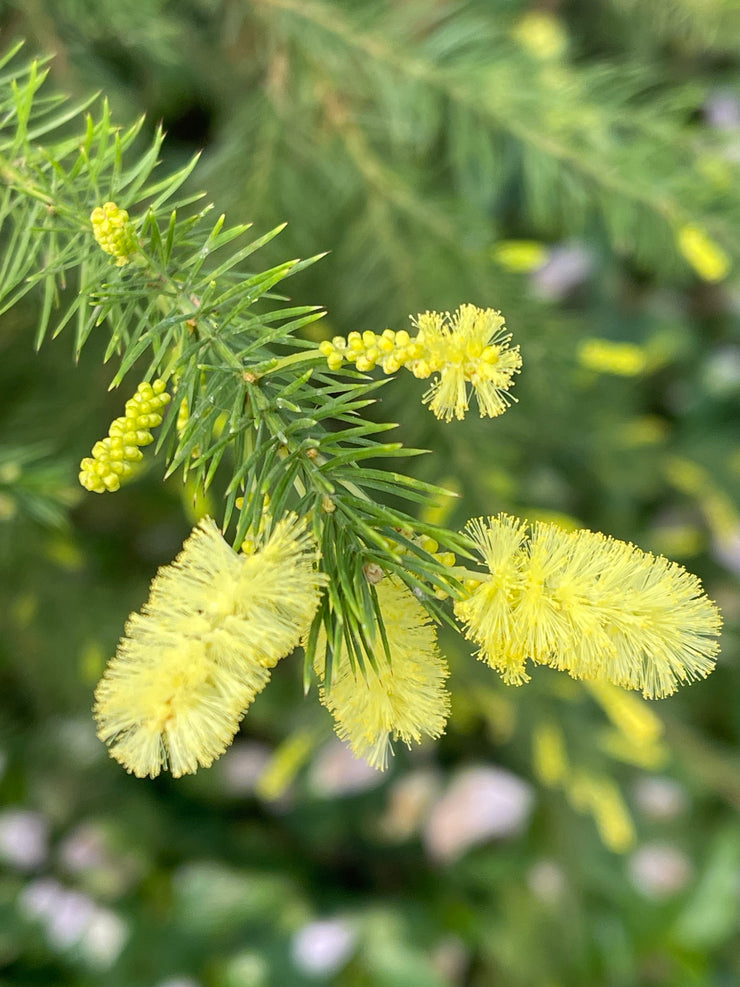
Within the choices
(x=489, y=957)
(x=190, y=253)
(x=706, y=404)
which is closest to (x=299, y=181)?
(x=190, y=253)

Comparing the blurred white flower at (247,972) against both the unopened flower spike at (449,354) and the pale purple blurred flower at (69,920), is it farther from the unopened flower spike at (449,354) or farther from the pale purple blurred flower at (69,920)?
the unopened flower spike at (449,354)

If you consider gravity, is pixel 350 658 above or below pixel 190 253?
below

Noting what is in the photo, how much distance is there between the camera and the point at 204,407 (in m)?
0.21

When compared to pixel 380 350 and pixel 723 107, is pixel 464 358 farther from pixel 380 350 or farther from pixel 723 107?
pixel 723 107

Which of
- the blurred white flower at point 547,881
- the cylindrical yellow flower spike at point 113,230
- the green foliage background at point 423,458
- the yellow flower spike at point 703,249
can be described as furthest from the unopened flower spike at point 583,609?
the blurred white flower at point 547,881

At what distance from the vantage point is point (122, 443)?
20 centimetres

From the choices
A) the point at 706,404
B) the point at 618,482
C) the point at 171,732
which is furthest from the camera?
the point at 706,404

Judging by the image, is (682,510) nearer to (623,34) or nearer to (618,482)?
(618,482)

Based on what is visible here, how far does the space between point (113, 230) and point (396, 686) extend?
15 centimetres

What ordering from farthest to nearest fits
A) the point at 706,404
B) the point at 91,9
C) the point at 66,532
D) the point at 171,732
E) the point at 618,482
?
1. the point at 706,404
2. the point at 618,482
3. the point at 66,532
4. the point at 91,9
5. the point at 171,732

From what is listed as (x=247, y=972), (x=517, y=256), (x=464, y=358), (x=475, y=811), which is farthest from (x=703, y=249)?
(x=247, y=972)

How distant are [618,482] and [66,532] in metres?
0.55

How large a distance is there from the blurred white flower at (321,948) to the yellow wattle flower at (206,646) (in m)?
0.66

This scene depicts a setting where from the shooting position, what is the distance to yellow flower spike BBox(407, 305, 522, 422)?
20 centimetres
